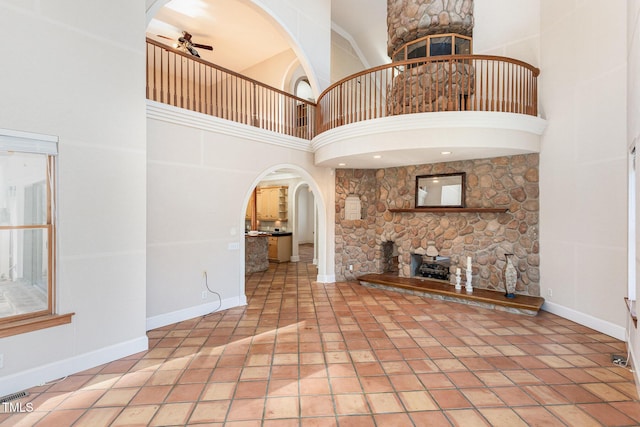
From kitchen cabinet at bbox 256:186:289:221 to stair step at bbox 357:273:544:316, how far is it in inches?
205

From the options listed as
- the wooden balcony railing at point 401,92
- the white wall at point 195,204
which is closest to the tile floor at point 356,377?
the white wall at point 195,204

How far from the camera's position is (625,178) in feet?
A: 12.1

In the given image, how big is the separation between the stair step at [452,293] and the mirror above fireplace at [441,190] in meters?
1.62

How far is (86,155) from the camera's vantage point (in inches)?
118

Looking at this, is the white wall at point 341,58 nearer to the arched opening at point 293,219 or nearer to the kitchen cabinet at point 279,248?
the arched opening at point 293,219

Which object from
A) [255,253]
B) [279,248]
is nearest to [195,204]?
[255,253]

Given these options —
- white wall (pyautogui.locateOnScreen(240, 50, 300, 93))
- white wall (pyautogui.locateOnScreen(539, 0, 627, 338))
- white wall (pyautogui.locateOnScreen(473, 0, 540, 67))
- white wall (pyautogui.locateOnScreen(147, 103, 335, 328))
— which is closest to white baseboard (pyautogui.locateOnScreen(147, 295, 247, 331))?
white wall (pyautogui.locateOnScreen(147, 103, 335, 328))

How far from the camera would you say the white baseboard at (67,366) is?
258cm

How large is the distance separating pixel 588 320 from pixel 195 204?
5956mm

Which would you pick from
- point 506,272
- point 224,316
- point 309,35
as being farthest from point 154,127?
point 506,272

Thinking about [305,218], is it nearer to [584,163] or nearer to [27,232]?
[584,163]

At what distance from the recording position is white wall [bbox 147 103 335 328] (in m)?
4.12

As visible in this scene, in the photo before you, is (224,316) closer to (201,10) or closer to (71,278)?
(71,278)

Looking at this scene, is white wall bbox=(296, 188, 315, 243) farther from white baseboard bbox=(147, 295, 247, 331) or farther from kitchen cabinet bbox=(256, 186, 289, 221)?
white baseboard bbox=(147, 295, 247, 331)
